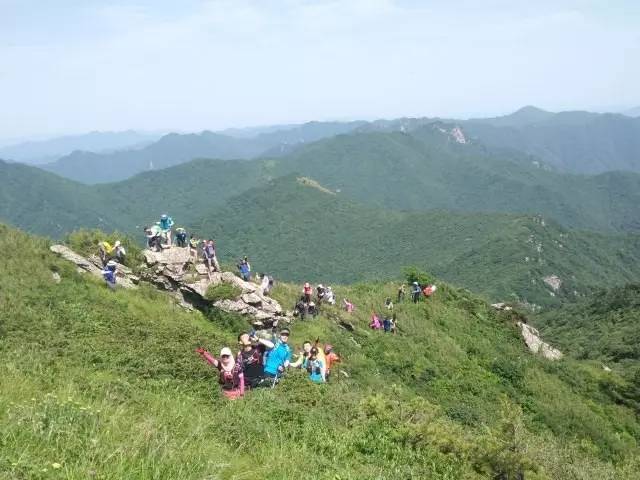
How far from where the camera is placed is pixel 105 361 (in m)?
13.2

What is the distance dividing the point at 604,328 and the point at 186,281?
54918 mm

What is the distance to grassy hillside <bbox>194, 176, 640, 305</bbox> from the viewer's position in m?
139

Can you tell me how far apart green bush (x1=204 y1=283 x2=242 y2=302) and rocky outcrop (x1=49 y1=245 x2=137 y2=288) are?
2.86 metres

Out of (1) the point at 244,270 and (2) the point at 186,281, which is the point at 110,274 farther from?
(1) the point at 244,270

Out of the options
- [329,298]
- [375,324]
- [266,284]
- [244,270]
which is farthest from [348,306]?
[244,270]

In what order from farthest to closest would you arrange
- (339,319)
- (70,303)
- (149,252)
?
(339,319) < (149,252) < (70,303)

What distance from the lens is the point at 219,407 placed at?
11523 millimetres

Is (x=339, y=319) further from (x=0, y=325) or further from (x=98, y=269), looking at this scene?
(x=0, y=325)

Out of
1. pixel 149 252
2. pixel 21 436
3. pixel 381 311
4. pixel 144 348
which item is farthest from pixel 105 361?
pixel 381 311

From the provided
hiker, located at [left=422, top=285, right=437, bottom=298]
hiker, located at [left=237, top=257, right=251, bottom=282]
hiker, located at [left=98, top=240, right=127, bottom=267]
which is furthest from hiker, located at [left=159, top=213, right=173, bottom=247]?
hiker, located at [left=422, top=285, right=437, bottom=298]

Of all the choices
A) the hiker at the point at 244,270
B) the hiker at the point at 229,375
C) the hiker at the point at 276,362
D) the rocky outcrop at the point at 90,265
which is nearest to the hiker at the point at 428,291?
the hiker at the point at 244,270

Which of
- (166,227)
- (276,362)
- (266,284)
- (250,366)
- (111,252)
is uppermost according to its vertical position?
(166,227)

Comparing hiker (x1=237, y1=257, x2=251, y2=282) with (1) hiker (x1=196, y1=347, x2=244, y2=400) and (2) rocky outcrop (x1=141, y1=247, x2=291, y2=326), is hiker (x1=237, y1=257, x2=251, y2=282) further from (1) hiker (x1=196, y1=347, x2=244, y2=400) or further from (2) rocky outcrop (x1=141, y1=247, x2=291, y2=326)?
(1) hiker (x1=196, y1=347, x2=244, y2=400)

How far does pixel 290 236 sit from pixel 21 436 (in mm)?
184079
